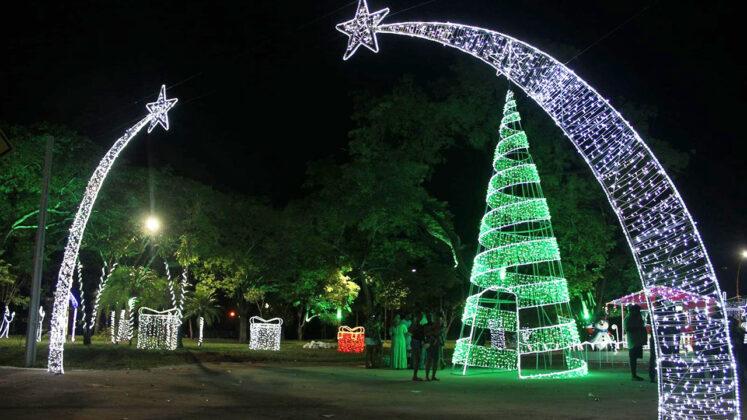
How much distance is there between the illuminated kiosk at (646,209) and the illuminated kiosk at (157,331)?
21020mm

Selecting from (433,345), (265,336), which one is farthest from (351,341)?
(433,345)

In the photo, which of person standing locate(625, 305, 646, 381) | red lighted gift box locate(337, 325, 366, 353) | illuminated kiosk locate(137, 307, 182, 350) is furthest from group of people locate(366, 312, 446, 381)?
illuminated kiosk locate(137, 307, 182, 350)

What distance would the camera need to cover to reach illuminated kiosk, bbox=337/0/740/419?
9875mm

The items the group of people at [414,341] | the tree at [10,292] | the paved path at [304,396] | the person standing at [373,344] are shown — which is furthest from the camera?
the tree at [10,292]

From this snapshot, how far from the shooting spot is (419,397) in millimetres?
13703

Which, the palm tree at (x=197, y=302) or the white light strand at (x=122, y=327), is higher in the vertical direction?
the palm tree at (x=197, y=302)

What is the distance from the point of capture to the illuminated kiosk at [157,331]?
29.0m

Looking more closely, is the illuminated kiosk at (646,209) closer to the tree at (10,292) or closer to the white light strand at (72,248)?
the white light strand at (72,248)

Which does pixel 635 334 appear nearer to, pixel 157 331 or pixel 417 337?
pixel 417 337

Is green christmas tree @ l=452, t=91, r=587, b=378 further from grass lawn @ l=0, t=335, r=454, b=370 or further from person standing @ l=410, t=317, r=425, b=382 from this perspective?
grass lawn @ l=0, t=335, r=454, b=370

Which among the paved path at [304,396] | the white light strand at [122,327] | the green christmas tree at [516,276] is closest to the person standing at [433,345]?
the paved path at [304,396]

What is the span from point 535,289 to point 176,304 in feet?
69.1

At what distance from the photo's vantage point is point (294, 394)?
14.1 m

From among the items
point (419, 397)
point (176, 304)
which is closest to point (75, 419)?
point (419, 397)
